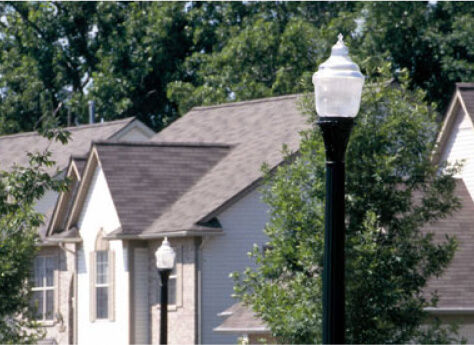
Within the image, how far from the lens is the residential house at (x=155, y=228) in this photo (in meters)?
28.4

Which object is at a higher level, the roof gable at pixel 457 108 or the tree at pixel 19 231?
the roof gable at pixel 457 108

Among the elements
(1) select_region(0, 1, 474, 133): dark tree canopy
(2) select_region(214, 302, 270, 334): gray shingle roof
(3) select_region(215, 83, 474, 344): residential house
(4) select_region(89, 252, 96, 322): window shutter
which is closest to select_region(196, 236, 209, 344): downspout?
(3) select_region(215, 83, 474, 344): residential house

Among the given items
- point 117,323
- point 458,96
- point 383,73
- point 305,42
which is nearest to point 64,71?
point 305,42

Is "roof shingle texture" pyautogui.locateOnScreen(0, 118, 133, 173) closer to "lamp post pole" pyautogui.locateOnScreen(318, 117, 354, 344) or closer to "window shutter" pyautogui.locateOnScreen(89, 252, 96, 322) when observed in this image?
"window shutter" pyautogui.locateOnScreen(89, 252, 96, 322)

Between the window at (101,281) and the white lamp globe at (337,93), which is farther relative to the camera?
the window at (101,281)

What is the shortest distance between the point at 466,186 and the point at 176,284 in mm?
7369

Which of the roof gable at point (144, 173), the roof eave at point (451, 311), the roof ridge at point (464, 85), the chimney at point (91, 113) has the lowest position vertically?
the roof eave at point (451, 311)

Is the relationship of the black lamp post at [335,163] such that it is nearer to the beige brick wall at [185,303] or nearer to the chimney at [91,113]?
the beige brick wall at [185,303]

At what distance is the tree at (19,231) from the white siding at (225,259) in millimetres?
6359

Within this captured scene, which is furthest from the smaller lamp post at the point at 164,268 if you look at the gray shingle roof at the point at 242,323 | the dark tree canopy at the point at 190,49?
the dark tree canopy at the point at 190,49

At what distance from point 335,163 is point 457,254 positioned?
14.7 metres

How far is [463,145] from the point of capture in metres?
26.6

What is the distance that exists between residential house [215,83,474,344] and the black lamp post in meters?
10.7

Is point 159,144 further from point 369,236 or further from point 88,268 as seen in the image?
point 369,236
